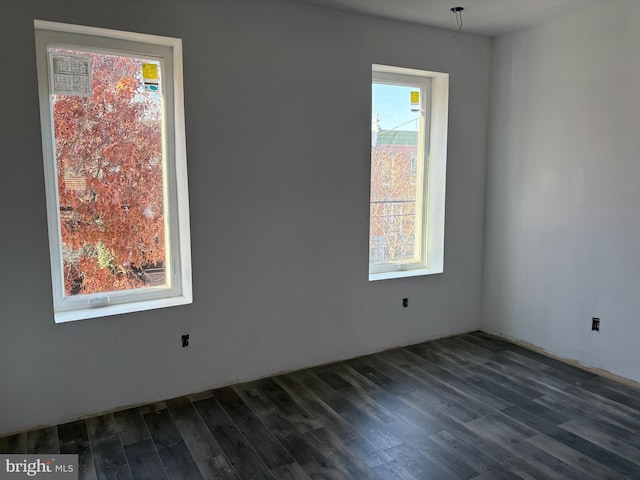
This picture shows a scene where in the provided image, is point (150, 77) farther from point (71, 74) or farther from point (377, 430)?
point (377, 430)

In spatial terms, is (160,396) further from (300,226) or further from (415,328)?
(415,328)

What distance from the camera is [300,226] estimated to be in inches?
135

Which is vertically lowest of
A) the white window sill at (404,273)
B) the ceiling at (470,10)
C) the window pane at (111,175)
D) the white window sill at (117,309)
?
the white window sill at (117,309)

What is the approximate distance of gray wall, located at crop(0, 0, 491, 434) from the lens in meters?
2.62

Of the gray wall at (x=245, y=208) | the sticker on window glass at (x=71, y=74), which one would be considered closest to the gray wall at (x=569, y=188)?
the gray wall at (x=245, y=208)

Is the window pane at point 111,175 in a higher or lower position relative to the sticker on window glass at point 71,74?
lower

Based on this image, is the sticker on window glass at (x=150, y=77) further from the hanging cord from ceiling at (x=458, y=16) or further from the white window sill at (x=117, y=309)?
the hanging cord from ceiling at (x=458, y=16)

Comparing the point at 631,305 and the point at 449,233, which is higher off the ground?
the point at 449,233

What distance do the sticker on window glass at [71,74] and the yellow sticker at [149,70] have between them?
0.31 meters

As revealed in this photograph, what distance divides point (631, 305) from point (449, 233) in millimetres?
1405

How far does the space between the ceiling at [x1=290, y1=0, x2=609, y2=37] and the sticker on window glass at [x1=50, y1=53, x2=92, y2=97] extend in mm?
1459

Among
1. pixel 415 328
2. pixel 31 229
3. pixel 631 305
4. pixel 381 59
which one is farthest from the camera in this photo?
pixel 415 328

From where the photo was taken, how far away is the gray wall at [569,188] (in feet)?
10.6

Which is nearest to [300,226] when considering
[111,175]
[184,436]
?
[111,175]
